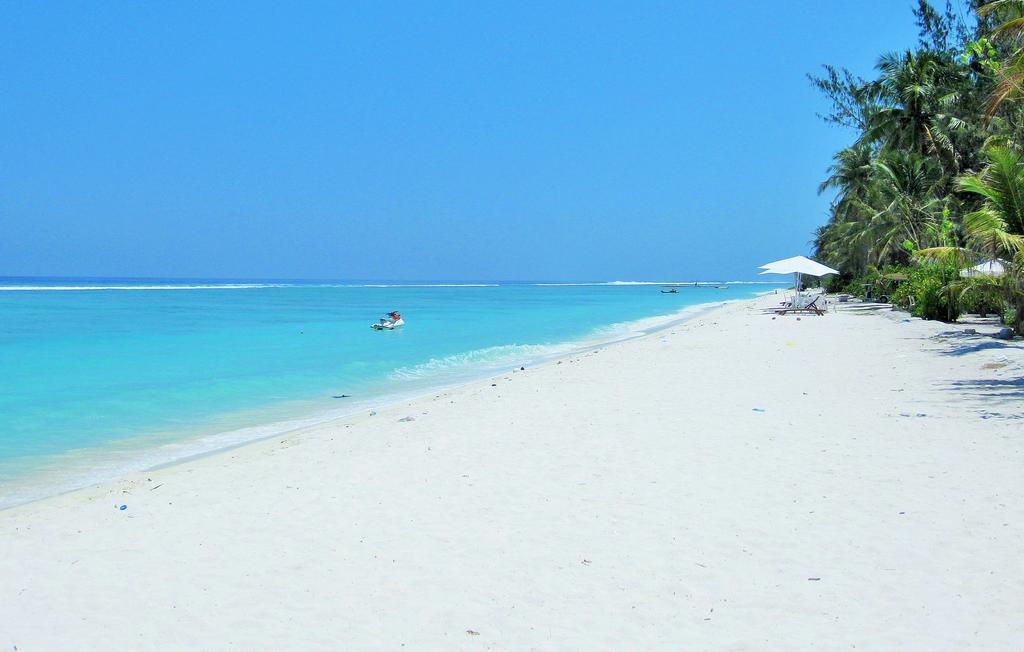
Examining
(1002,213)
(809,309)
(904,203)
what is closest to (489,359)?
(1002,213)

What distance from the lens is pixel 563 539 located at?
4445 mm

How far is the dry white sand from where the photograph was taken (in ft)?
11.0

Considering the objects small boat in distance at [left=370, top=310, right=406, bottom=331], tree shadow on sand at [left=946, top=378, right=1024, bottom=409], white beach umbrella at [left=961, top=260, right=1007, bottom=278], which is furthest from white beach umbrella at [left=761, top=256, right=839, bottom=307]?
tree shadow on sand at [left=946, top=378, right=1024, bottom=409]

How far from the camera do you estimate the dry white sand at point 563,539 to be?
11.0 feet

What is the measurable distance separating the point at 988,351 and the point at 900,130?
20913 millimetres

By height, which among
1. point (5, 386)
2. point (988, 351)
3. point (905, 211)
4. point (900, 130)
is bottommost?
point (5, 386)

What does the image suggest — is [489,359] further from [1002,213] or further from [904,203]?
[904,203]

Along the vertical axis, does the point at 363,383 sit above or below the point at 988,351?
below

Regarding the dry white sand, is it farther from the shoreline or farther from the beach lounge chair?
the beach lounge chair

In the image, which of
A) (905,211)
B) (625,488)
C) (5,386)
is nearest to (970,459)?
(625,488)

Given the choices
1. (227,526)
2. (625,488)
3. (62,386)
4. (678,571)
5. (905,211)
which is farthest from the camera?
(905,211)

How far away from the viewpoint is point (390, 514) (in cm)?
503

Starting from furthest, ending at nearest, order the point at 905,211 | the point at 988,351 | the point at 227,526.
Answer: the point at 905,211 → the point at 988,351 → the point at 227,526

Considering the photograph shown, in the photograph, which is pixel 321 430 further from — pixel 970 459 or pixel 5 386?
pixel 5 386
